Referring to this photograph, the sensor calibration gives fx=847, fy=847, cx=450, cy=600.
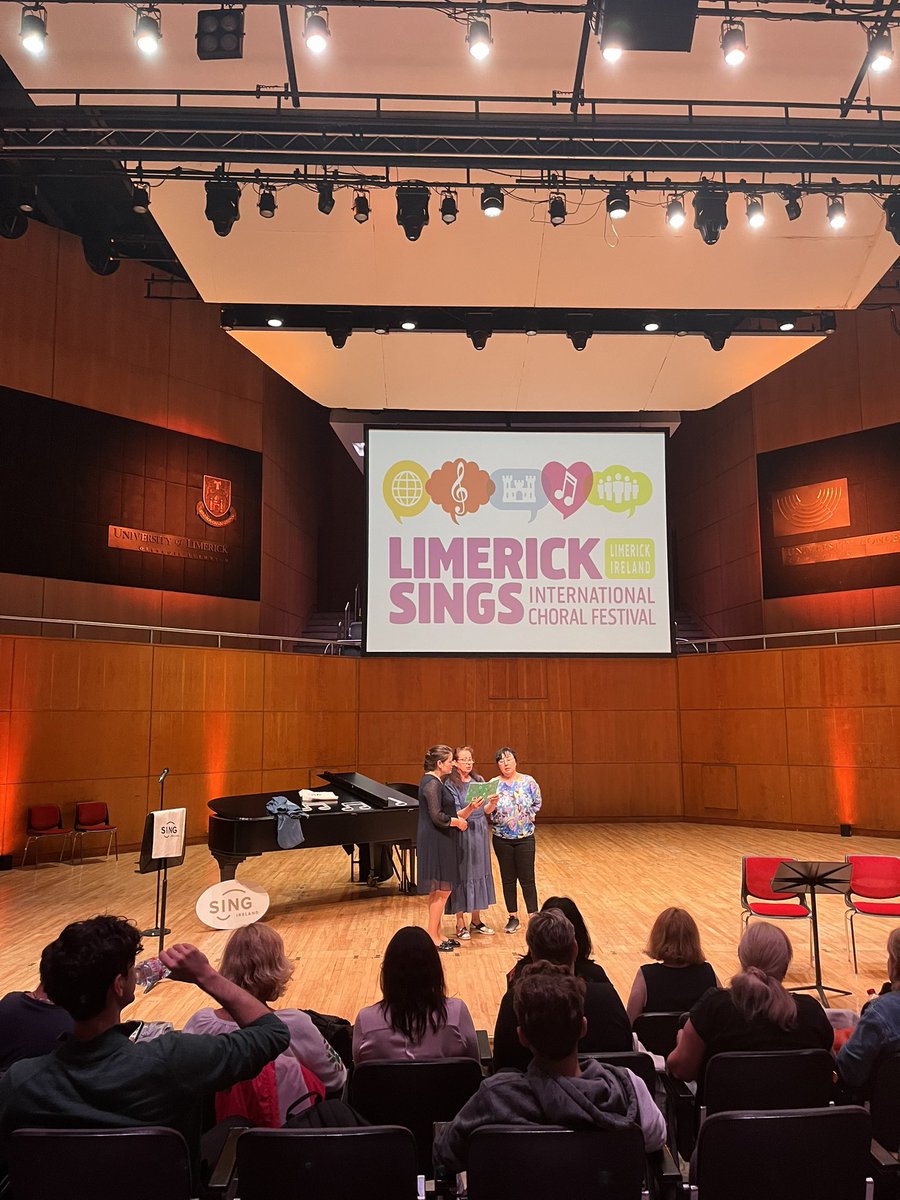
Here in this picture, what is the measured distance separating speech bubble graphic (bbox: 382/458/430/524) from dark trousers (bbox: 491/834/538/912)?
260 inches

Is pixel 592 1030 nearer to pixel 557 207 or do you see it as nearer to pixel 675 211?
pixel 557 207

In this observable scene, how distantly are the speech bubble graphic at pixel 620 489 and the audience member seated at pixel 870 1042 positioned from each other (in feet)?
33.8

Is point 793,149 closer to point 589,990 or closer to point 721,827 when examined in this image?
point 589,990

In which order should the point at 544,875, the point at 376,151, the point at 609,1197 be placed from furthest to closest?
the point at 544,875 < the point at 376,151 < the point at 609,1197

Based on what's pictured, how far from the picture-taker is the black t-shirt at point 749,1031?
2.36 meters

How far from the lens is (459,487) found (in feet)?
40.5

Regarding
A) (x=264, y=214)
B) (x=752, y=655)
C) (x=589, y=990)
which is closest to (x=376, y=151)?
(x=264, y=214)

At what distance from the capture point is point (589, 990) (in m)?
2.79

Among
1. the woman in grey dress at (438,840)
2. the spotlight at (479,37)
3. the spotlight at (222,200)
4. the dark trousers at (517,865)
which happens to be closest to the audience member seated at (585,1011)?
the woman in grey dress at (438,840)

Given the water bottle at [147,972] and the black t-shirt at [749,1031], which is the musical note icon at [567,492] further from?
the water bottle at [147,972]

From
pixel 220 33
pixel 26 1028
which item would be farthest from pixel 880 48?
pixel 26 1028

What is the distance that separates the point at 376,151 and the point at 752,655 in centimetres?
889

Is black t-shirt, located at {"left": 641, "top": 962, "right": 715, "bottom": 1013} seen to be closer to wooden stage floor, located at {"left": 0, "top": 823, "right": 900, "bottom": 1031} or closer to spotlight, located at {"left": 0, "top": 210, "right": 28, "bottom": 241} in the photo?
wooden stage floor, located at {"left": 0, "top": 823, "right": 900, "bottom": 1031}

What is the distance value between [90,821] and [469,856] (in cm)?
549
